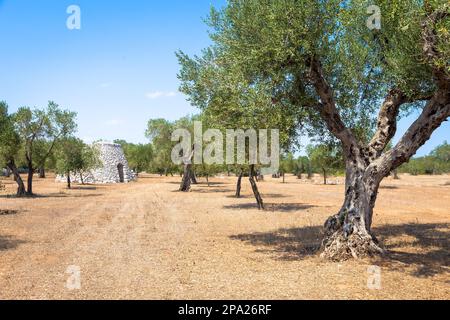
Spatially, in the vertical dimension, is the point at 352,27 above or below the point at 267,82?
above

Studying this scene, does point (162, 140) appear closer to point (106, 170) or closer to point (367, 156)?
point (106, 170)

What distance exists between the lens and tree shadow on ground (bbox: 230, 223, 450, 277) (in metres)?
12.3

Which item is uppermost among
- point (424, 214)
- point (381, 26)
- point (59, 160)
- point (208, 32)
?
point (208, 32)

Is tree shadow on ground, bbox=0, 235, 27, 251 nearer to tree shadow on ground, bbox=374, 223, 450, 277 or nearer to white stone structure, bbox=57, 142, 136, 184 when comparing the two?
tree shadow on ground, bbox=374, 223, 450, 277

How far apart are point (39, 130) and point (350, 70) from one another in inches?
1478

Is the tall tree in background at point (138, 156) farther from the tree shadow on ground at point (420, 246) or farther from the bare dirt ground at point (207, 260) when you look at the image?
the tree shadow on ground at point (420, 246)

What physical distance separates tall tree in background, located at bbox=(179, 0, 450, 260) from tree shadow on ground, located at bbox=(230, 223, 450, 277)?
1095mm

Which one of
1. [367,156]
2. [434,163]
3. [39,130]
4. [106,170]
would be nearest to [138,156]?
[106,170]

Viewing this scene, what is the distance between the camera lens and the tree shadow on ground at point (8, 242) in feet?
50.0

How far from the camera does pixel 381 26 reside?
43.5 ft

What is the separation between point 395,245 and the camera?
15.6m

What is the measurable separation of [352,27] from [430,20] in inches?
160

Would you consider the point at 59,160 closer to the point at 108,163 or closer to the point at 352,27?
the point at 108,163
